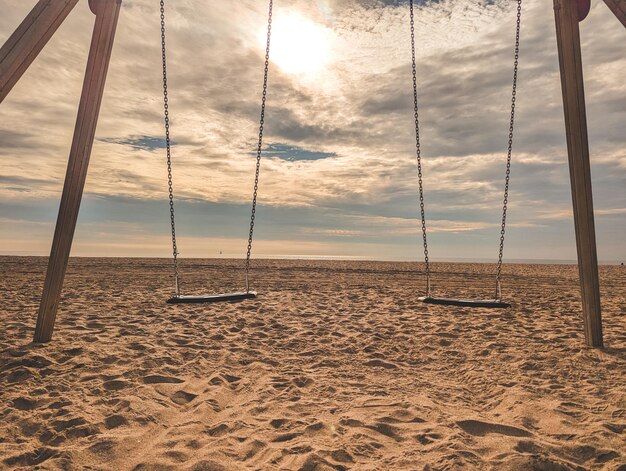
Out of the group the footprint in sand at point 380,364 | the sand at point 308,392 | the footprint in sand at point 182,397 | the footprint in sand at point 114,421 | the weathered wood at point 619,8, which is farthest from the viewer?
the footprint in sand at point 380,364

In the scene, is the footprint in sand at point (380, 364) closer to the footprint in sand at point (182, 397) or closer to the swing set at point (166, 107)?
the footprint in sand at point (182, 397)

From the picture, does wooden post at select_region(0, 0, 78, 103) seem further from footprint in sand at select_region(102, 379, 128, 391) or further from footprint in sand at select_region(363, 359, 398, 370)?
footprint in sand at select_region(363, 359, 398, 370)

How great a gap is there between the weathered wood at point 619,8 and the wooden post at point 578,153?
1.17m

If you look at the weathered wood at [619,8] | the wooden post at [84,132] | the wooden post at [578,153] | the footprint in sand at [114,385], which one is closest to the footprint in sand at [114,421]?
the footprint in sand at [114,385]

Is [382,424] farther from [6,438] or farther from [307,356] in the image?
[6,438]

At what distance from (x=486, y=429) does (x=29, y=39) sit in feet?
18.0

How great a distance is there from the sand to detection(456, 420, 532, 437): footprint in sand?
15 mm

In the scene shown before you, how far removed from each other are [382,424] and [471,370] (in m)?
2.04

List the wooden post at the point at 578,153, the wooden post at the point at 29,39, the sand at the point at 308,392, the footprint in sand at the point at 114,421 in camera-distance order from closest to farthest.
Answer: the sand at the point at 308,392 → the footprint in sand at the point at 114,421 → the wooden post at the point at 29,39 → the wooden post at the point at 578,153

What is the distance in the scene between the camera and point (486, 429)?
3426 millimetres

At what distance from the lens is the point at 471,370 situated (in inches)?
199

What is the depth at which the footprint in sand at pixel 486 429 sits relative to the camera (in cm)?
335

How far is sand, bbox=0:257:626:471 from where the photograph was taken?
120 inches

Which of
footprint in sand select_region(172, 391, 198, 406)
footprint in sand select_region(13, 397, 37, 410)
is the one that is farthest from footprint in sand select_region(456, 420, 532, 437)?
footprint in sand select_region(13, 397, 37, 410)
